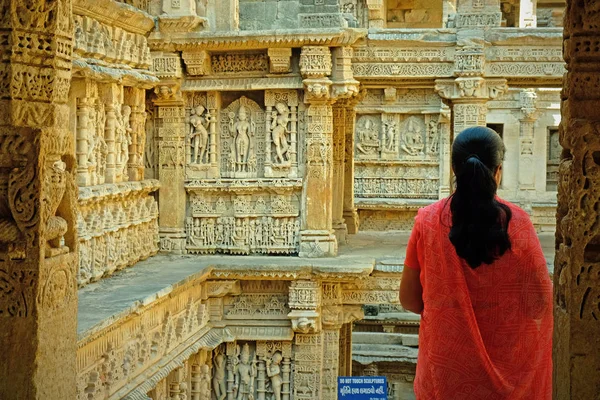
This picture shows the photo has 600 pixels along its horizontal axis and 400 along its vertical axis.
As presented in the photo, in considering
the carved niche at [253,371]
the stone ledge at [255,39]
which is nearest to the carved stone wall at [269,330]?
the carved niche at [253,371]

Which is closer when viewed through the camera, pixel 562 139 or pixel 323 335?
pixel 562 139

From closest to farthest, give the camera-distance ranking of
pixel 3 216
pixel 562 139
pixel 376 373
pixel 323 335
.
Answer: pixel 562 139
pixel 3 216
pixel 323 335
pixel 376 373

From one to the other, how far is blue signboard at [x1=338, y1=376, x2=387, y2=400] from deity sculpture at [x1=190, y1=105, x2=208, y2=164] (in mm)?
3453

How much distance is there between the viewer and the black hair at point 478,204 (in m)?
3.24

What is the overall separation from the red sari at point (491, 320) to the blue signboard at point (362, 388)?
6.64 metres

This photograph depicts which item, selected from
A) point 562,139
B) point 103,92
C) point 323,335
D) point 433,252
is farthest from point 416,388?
point 323,335

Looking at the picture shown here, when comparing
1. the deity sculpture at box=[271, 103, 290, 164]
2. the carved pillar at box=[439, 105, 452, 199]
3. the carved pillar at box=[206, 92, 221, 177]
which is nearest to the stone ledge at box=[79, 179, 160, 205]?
the carved pillar at box=[206, 92, 221, 177]

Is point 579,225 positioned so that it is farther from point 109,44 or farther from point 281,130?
point 281,130

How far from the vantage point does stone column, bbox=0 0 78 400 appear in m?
4.57

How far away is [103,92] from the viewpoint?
997 cm

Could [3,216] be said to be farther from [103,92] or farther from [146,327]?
[103,92]

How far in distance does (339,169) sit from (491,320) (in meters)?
10.2

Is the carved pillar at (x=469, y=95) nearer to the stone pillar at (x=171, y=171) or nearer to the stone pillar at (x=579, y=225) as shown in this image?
the stone pillar at (x=171, y=171)

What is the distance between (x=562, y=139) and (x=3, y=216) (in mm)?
2577
